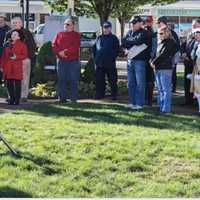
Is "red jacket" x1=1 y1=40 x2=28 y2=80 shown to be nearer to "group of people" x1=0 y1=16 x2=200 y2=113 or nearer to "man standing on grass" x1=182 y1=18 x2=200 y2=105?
"group of people" x1=0 y1=16 x2=200 y2=113

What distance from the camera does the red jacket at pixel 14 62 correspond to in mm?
11938

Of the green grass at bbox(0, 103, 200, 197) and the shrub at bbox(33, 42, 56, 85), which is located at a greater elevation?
the shrub at bbox(33, 42, 56, 85)

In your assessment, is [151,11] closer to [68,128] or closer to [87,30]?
[87,30]

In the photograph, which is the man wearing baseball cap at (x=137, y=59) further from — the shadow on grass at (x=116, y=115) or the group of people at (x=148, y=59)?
the shadow on grass at (x=116, y=115)

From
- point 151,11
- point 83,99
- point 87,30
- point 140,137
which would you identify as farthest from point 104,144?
point 151,11

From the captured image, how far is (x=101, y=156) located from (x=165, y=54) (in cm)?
373

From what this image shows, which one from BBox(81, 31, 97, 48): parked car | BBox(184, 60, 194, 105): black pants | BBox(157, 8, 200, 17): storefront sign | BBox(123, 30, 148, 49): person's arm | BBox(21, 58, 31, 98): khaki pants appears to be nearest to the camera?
BBox(123, 30, 148, 49): person's arm

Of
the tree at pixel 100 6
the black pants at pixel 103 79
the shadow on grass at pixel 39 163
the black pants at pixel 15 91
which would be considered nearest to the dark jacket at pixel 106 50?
the black pants at pixel 103 79

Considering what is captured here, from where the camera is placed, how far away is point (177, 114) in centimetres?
1084

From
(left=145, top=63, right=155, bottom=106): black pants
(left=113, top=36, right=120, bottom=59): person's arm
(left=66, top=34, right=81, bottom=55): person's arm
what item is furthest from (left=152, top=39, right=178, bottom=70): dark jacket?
(left=113, top=36, right=120, bottom=59): person's arm

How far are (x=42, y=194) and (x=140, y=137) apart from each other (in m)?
2.68

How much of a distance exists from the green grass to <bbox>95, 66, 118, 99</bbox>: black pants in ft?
9.47

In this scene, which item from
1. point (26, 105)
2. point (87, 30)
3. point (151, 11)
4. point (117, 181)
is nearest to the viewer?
point (117, 181)

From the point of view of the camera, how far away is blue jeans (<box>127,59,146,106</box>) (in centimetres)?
1127
